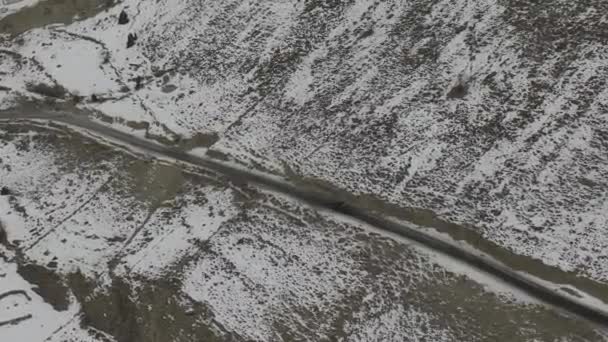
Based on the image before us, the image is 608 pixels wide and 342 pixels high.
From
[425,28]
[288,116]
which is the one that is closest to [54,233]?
[288,116]

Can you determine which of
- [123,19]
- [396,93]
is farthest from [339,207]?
[123,19]

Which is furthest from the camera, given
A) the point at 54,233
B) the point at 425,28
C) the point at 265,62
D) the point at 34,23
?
the point at 34,23

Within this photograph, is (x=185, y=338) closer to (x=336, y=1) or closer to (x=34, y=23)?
(x=336, y=1)

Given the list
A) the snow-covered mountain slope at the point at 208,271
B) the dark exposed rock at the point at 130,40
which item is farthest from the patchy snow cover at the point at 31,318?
the dark exposed rock at the point at 130,40

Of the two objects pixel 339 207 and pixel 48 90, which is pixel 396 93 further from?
pixel 48 90

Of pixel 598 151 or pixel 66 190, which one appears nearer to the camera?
pixel 598 151

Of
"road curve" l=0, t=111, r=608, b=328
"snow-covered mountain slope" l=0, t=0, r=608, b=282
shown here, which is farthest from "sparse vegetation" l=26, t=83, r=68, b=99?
"road curve" l=0, t=111, r=608, b=328

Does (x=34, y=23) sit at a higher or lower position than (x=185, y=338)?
higher
